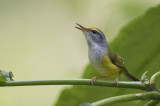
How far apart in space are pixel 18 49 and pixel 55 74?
25.3 inches

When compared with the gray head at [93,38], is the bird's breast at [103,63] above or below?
below

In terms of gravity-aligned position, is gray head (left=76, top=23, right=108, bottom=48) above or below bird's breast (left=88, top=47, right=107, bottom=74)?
above

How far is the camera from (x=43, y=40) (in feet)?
16.6

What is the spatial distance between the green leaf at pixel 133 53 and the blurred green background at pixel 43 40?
1727 mm

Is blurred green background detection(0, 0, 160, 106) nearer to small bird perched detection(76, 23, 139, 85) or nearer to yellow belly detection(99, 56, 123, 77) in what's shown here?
small bird perched detection(76, 23, 139, 85)

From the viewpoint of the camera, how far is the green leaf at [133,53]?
190 cm

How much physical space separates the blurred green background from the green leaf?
1.73m

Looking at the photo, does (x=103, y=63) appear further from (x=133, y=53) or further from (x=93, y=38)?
(x=133, y=53)

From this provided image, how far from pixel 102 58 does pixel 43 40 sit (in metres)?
2.52

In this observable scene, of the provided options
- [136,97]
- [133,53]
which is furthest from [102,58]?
[136,97]

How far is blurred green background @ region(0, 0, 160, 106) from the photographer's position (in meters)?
4.25

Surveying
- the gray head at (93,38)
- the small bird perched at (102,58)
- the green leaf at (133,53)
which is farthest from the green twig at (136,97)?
the gray head at (93,38)

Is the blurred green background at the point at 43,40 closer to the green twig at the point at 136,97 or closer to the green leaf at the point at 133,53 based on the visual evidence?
the green leaf at the point at 133,53

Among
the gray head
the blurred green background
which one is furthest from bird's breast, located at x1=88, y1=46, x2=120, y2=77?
the blurred green background
